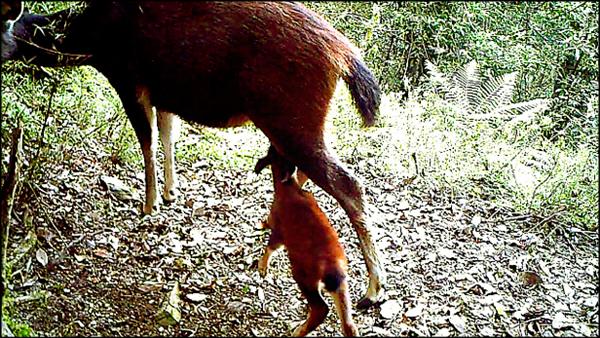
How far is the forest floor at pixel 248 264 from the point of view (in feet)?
11.0

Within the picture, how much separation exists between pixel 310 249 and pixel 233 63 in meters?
1.08

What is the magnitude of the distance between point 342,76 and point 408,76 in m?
2.85

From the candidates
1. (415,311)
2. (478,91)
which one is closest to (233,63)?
(415,311)

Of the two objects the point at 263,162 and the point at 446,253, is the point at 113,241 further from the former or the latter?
the point at 446,253

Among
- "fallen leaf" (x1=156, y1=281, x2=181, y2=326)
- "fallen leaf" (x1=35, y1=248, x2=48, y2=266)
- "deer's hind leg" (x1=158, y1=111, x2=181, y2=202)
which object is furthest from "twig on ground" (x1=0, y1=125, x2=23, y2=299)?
"deer's hind leg" (x1=158, y1=111, x2=181, y2=202)

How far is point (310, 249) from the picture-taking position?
3.03m

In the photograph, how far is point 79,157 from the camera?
4.67 metres

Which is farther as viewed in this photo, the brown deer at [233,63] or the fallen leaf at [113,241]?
the fallen leaf at [113,241]

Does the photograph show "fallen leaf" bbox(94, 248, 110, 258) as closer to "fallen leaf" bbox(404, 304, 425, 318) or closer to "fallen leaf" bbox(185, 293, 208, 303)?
"fallen leaf" bbox(185, 293, 208, 303)

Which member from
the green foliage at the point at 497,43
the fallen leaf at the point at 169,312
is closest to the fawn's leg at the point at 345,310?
the fallen leaf at the point at 169,312

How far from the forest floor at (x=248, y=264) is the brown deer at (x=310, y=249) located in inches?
13.3

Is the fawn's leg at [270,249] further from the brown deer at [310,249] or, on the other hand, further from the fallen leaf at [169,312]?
the fallen leaf at [169,312]

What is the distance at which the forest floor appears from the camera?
3346mm

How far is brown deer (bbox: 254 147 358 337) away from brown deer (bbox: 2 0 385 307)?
0.17 m
